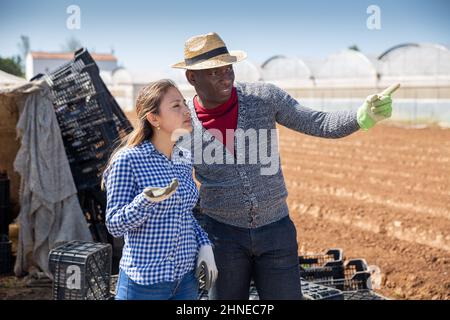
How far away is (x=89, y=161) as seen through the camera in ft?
16.8

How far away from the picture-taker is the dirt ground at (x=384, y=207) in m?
5.38

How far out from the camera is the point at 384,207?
7.64m

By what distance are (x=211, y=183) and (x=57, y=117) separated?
281 cm

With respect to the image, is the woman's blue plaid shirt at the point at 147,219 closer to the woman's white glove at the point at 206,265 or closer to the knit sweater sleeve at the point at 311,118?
the woman's white glove at the point at 206,265

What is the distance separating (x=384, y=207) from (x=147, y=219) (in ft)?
19.2

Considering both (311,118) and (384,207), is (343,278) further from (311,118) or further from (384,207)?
(384,207)

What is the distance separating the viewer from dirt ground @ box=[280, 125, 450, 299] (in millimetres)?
5383

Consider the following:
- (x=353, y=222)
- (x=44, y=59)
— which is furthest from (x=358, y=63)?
(x=44, y=59)

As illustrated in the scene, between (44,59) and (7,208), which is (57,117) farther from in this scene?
(44,59)

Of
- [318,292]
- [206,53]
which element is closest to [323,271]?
[318,292]

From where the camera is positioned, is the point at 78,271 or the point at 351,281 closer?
the point at 78,271

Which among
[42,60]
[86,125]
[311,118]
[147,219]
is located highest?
[42,60]

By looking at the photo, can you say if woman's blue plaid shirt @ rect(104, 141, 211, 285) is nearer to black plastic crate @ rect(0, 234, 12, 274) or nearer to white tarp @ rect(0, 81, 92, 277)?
white tarp @ rect(0, 81, 92, 277)

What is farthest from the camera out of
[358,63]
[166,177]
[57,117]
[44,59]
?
[44,59]
